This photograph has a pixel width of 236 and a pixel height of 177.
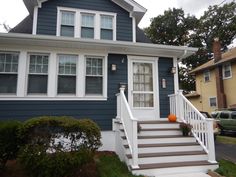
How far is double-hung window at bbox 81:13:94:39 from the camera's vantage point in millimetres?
7582

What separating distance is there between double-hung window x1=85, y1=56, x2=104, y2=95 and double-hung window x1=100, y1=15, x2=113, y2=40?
1.35 metres

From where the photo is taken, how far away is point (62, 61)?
6.57m

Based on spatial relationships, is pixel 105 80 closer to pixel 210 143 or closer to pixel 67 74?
pixel 67 74

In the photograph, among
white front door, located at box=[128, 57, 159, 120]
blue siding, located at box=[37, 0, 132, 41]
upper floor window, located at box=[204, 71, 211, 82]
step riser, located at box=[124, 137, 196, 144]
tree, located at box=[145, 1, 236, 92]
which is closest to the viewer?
step riser, located at box=[124, 137, 196, 144]

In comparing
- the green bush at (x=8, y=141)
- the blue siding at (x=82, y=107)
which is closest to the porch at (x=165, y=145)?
the blue siding at (x=82, y=107)

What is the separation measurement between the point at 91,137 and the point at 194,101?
18.4 metres

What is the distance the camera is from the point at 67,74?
656 cm

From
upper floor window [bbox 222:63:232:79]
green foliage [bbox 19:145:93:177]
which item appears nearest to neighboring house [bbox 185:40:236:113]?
upper floor window [bbox 222:63:232:79]

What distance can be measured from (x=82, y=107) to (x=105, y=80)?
1183 mm

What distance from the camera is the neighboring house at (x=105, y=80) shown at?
5207mm

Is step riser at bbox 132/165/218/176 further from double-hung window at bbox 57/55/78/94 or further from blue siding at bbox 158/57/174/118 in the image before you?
double-hung window at bbox 57/55/78/94

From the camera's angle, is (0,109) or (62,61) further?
(62,61)

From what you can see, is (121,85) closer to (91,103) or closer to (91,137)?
(91,103)

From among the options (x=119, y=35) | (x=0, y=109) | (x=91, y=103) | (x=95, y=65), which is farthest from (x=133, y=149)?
(x=119, y=35)
